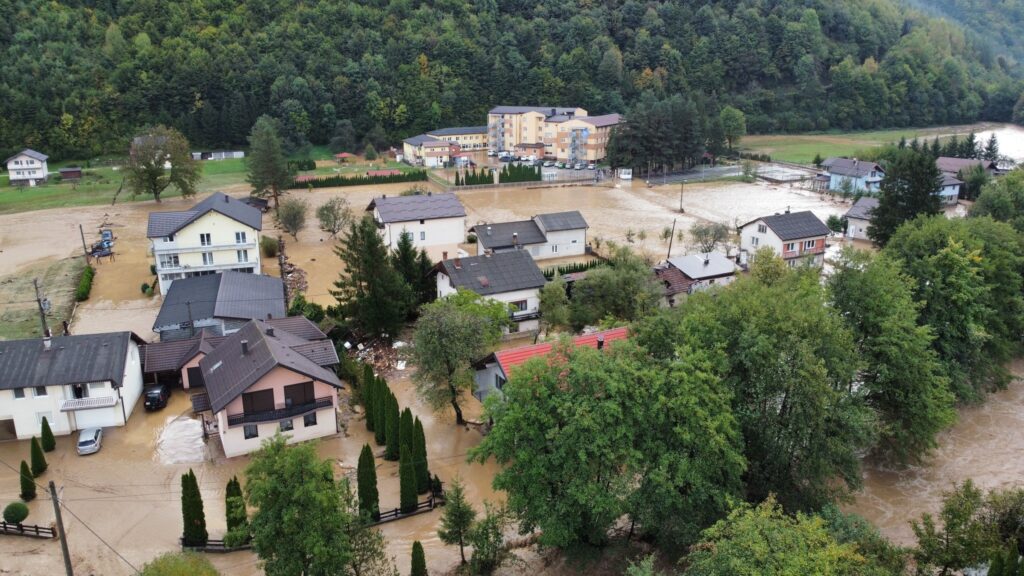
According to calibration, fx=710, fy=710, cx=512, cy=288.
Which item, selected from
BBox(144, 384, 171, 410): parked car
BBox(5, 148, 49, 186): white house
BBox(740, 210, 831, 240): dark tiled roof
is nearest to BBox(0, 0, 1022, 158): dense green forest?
BBox(5, 148, 49, 186): white house

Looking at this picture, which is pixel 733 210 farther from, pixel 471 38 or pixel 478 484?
pixel 471 38

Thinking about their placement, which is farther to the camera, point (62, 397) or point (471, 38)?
point (471, 38)

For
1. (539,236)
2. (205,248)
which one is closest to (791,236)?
(539,236)

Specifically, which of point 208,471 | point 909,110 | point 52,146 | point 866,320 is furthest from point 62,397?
point 909,110

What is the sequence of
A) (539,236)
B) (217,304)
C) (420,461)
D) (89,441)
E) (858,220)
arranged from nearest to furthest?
1. (420,461)
2. (89,441)
3. (217,304)
4. (539,236)
5. (858,220)

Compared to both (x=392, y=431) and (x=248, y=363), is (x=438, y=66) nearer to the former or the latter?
(x=248, y=363)

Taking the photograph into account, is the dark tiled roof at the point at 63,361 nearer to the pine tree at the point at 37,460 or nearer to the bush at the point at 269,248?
the pine tree at the point at 37,460

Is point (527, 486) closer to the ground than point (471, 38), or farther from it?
closer to the ground
